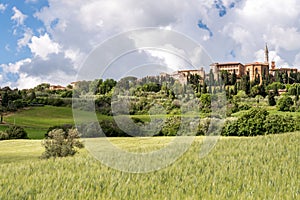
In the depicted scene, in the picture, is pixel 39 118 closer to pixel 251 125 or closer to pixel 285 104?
pixel 251 125

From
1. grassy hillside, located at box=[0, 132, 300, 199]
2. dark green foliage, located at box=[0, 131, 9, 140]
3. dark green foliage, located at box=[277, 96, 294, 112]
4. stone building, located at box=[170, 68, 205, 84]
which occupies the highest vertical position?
dark green foliage, located at box=[277, 96, 294, 112]

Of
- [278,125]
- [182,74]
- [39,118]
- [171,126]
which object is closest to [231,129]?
[278,125]

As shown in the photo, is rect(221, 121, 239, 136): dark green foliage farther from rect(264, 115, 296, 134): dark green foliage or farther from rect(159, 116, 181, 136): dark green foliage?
rect(159, 116, 181, 136): dark green foliage

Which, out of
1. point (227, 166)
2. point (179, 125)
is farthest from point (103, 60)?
point (227, 166)

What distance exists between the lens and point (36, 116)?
77125mm

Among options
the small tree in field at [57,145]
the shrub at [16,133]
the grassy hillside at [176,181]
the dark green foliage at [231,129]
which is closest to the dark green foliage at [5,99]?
the shrub at [16,133]

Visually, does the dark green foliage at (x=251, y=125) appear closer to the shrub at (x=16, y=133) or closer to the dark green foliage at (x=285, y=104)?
the dark green foliage at (x=285, y=104)

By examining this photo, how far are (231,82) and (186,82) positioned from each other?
341 feet

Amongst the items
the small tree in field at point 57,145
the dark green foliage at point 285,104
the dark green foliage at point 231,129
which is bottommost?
the small tree in field at point 57,145

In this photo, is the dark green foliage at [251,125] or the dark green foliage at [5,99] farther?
the dark green foliage at [5,99]

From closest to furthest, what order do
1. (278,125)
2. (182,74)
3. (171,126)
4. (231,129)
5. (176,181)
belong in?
(176,181)
(182,74)
(171,126)
(231,129)
(278,125)

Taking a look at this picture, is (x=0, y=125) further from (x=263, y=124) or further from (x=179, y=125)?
(x=179, y=125)

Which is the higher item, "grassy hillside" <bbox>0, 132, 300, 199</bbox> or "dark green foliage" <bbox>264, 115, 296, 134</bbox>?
"dark green foliage" <bbox>264, 115, 296, 134</bbox>

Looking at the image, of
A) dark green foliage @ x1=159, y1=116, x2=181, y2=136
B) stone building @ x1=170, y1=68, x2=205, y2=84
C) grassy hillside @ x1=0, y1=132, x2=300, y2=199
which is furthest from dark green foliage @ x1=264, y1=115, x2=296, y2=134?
stone building @ x1=170, y1=68, x2=205, y2=84
